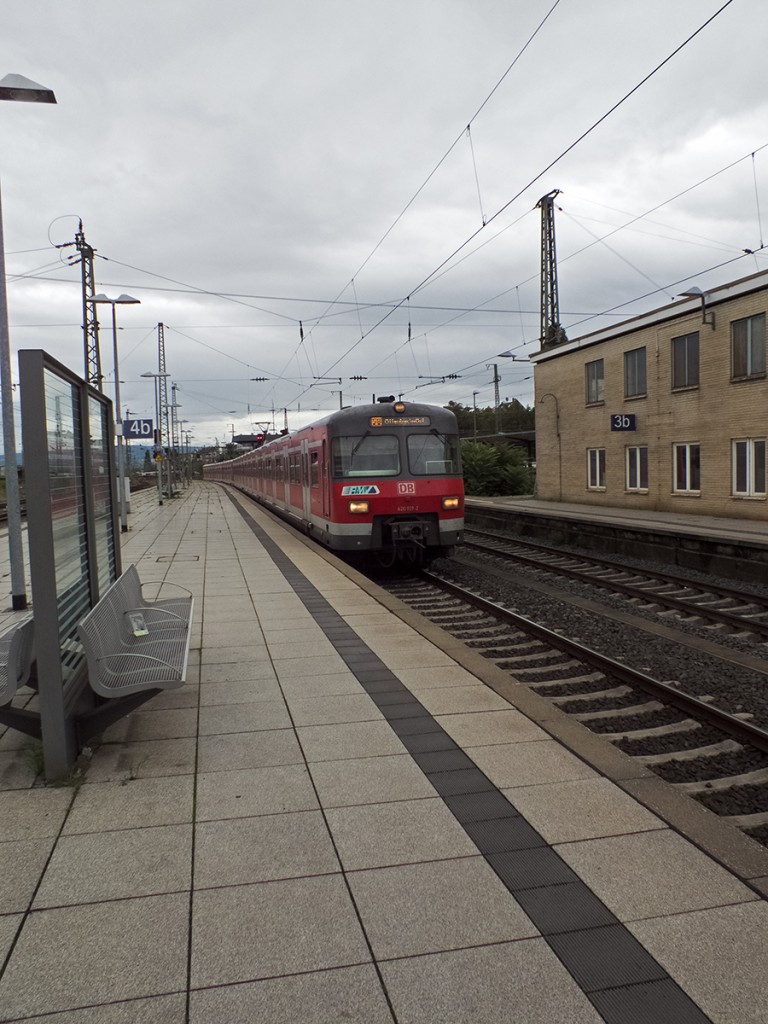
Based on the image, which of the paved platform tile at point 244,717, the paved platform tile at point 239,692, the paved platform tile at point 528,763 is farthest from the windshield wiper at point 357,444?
the paved platform tile at point 528,763

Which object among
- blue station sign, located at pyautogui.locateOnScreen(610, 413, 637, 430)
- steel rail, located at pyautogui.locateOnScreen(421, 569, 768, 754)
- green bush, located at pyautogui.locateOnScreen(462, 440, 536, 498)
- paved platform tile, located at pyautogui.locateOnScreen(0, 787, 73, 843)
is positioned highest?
blue station sign, located at pyautogui.locateOnScreen(610, 413, 637, 430)

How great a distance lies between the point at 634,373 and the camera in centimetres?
2588

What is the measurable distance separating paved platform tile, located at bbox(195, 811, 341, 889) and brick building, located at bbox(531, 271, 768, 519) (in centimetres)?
1862

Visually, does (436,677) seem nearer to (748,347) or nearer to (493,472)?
(748,347)

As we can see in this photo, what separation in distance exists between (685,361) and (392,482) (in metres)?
13.7

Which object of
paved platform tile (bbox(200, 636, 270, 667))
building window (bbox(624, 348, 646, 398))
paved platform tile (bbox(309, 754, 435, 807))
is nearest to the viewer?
paved platform tile (bbox(309, 754, 435, 807))

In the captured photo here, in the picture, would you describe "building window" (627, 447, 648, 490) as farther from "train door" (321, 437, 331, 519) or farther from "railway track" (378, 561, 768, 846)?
"railway track" (378, 561, 768, 846)

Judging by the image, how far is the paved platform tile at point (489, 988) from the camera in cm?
235

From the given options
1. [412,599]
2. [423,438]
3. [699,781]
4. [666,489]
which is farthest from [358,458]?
[666,489]

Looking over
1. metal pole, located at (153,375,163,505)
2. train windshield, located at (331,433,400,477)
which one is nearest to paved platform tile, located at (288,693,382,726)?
train windshield, located at (331,433,400,477)

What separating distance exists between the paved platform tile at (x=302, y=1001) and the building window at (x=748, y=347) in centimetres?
2022

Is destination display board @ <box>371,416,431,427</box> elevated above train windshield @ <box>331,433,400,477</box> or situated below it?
above

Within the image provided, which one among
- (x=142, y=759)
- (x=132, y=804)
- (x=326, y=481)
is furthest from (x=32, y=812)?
(x=326, y=481)

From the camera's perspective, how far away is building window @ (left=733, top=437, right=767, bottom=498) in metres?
19.9
